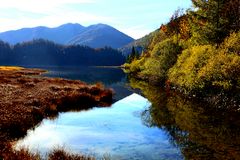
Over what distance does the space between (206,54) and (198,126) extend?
20.0m

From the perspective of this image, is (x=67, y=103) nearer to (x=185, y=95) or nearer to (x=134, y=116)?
(x=134, y=116)

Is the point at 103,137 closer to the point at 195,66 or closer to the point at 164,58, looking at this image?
the point at 195,66

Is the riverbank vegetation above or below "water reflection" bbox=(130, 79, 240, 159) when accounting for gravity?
above

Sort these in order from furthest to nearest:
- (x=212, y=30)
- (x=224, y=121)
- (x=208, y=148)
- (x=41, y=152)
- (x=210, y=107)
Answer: (x=212, y=30) < (x=210, y=107) < (x=224, y=121) < (x=208, y=148) < (x=41, y=152)

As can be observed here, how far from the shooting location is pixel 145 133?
29750mm

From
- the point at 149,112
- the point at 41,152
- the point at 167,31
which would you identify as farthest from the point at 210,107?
the point at 167,31

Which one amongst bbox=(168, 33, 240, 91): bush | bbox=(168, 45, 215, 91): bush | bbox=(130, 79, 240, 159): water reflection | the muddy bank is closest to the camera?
bbox=(130, 79, 240, 159): water reflection

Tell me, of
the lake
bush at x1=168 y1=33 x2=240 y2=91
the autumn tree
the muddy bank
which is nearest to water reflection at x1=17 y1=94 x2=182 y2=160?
the lake

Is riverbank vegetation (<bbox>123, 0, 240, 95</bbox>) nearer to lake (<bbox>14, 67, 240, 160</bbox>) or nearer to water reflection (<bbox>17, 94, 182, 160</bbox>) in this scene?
lake (<bbox>14, 67, 240, 160</bbox>)

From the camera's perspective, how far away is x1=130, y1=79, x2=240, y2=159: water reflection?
2386 cm

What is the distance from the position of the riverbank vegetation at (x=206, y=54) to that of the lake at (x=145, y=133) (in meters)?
4.05

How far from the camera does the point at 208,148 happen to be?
24.5m

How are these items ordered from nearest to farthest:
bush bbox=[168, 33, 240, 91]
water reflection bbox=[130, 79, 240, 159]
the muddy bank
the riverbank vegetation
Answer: water reflection bbox=[130, 79, 240, 159] < the muddy bank < bush bbox=[168, 33, 240, 91] < the riverbank vegetation

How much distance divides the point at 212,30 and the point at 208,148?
3593 cm
